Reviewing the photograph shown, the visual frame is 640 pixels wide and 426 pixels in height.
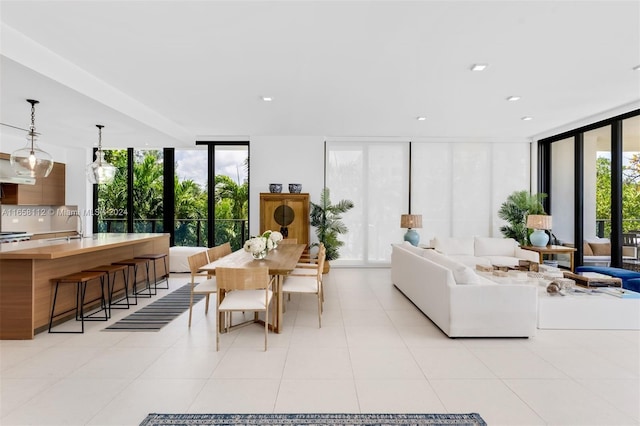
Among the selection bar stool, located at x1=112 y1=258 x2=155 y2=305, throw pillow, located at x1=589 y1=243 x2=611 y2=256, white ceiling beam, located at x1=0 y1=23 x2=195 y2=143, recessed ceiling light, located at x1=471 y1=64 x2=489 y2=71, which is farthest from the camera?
throw pillow, located at x1=589 y1=243 x2=611 y2=256

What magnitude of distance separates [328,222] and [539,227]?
12.9ft

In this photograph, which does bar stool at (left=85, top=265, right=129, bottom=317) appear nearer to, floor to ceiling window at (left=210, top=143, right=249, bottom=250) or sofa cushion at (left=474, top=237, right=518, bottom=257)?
floor to ceiling window at (left=210, top=143, right=249, bottom=250)

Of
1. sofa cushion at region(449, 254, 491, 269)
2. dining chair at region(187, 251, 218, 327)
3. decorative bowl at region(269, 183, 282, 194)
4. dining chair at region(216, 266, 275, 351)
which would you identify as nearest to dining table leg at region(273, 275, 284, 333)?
dining chair at region(216, 266, 275, 351)

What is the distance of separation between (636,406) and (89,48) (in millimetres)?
5308

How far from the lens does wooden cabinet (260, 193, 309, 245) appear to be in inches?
273

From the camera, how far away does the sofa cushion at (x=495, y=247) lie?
6613mm

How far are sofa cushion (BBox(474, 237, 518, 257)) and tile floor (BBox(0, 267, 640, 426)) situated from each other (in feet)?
9.66

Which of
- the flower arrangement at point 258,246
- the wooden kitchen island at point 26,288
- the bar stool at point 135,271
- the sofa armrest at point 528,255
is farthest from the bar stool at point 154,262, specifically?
the sofa armrest at point 528,255

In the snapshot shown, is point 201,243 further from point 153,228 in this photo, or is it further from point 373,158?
point 373,158

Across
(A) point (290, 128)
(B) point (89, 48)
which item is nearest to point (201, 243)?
(A) point (290, 128)

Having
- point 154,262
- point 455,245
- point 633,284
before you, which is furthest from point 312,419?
point 455,245

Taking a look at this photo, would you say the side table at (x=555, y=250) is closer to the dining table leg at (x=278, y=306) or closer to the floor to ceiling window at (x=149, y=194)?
the dining table leg at (x=278, y=306)

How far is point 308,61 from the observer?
3707mm

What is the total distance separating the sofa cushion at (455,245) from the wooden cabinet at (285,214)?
2.62 metres
